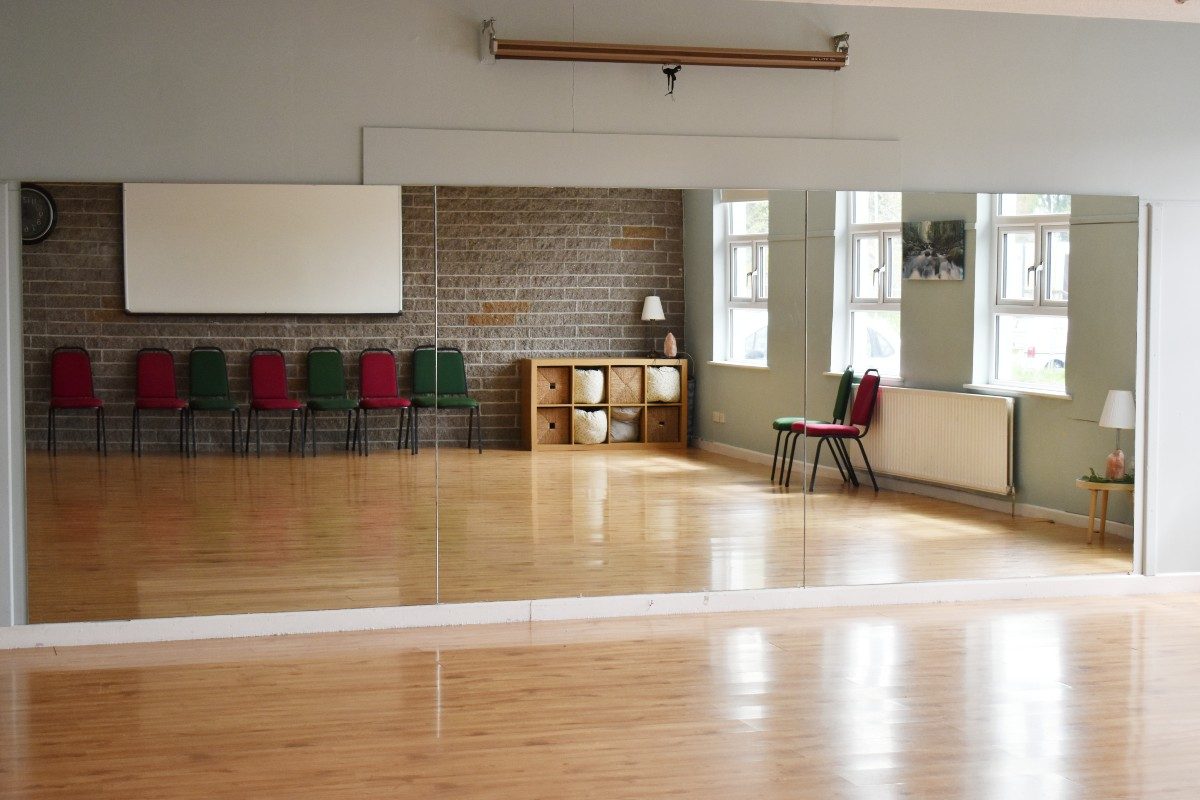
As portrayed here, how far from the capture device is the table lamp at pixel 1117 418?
6.56 m

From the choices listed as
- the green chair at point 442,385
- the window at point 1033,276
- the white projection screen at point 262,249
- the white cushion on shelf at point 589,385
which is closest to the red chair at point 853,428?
the window at point 1033,276

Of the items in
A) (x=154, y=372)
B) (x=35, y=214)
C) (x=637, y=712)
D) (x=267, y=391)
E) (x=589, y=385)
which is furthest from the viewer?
(x=589, y=385)

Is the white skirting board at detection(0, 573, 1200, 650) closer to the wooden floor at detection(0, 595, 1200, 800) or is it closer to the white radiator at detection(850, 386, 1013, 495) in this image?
the wooden floor at detection(0, 595, 1200, 800)

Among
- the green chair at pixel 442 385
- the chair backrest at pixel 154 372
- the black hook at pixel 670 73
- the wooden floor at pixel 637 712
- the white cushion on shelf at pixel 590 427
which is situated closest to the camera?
the wooden floor at pixel 637 712

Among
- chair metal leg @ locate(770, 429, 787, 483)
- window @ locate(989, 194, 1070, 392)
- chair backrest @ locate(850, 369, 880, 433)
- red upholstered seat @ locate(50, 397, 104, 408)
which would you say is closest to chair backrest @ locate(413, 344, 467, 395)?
red upholstered seat @ locate(50, 397, 104, 408)

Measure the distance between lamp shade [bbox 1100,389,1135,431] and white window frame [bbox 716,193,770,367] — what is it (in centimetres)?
178

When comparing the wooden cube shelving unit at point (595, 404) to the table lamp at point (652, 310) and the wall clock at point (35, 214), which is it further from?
the wall clock at point (35, 214)

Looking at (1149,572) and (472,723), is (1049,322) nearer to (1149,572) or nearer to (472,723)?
(1149,572)

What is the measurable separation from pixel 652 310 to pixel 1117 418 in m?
2.46

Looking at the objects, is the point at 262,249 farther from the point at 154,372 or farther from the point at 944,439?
the point at 944,439

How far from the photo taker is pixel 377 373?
5.96 metres

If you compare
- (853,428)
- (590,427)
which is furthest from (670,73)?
(853,428)

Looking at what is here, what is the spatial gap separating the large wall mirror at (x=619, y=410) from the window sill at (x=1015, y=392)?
2 cm

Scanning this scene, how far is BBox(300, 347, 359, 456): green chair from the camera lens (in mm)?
5922
